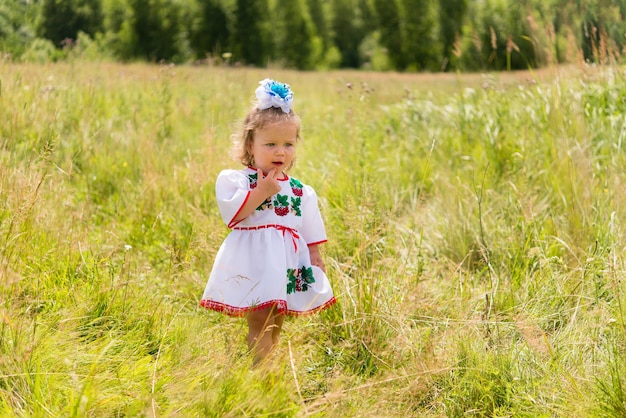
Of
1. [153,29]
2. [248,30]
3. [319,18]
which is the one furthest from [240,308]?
[319,18]

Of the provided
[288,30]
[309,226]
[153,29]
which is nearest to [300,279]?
[309,226]

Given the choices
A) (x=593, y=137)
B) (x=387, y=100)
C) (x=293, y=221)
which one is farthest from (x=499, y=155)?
(x=387, y=100)

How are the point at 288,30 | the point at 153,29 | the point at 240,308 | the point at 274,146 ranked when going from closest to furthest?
the point at 240,308
the point at 274,146
the point at 153,29
the point at 288,30

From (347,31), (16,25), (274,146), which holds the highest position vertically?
(347,31)

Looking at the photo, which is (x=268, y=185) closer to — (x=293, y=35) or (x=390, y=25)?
(x=390, y=25)

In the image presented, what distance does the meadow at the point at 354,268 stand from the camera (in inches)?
94.1

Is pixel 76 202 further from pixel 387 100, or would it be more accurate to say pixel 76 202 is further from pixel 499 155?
pixel 387 100

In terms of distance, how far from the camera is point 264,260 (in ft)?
9.27

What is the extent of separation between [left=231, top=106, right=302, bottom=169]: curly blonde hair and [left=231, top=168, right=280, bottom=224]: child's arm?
0.25 m

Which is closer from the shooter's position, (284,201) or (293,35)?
(284,201)

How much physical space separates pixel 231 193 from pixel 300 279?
48 centimetres

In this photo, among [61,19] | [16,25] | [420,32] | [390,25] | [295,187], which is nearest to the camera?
[295,187]

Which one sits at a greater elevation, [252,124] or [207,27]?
[207,27]

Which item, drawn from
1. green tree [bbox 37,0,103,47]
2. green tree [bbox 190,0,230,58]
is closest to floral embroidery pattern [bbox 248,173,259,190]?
green tree [bbox 37,0,103,47]
